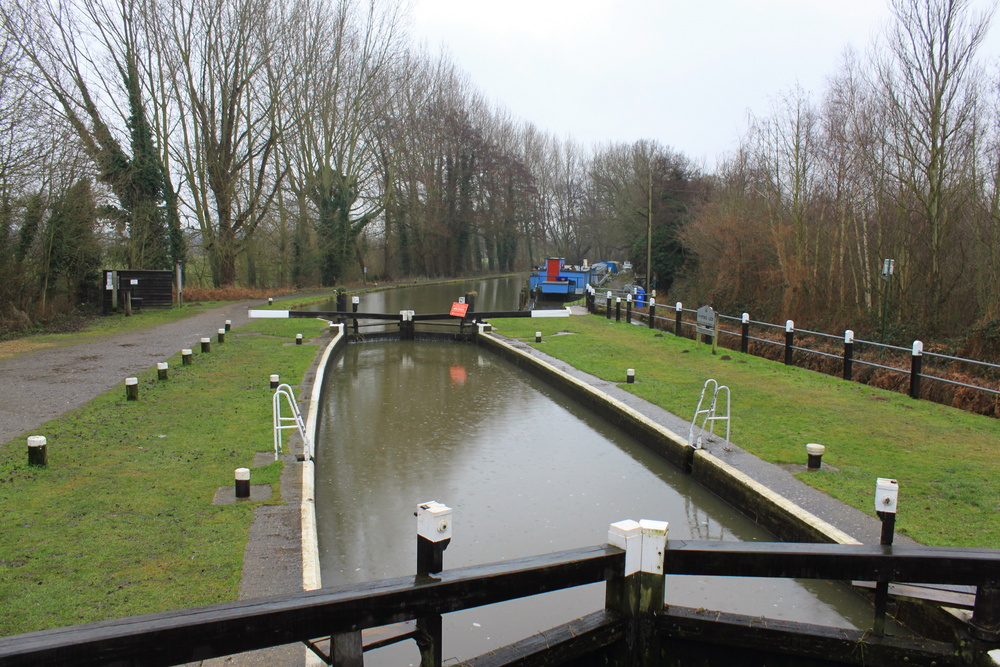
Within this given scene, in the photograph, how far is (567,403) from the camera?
12734 mm

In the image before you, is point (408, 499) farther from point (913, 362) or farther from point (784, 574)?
point (913, 362)

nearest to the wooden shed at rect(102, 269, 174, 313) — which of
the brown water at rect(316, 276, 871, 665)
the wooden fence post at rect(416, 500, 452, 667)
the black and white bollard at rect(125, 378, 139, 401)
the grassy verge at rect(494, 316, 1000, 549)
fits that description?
the brown water at rect(316, 276, 871, 665)

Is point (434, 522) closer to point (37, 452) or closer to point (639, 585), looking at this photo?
point (639, 585)

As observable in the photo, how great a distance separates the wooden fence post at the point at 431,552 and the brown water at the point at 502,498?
170 cm

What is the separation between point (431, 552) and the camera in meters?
3.08

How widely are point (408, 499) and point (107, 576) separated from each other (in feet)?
11.4

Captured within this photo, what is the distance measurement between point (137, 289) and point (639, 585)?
2371 cm

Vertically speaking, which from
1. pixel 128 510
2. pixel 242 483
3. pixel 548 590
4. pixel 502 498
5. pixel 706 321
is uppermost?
pixel 706 321

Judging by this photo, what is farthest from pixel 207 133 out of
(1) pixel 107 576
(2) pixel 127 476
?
(1) pixel 107 576

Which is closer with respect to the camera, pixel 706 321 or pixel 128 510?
pixel 128 510

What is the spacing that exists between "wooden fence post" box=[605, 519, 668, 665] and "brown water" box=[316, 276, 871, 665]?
1.64 metres

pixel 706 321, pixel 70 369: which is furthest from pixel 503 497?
pixel 706 321

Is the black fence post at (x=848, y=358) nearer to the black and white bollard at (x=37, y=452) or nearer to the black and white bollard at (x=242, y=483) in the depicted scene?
the black and white bollard at (x=242, y=483)

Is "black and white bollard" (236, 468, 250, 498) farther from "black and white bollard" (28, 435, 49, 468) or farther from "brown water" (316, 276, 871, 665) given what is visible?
"black and white bollard" (28, 435, 49, 468)
